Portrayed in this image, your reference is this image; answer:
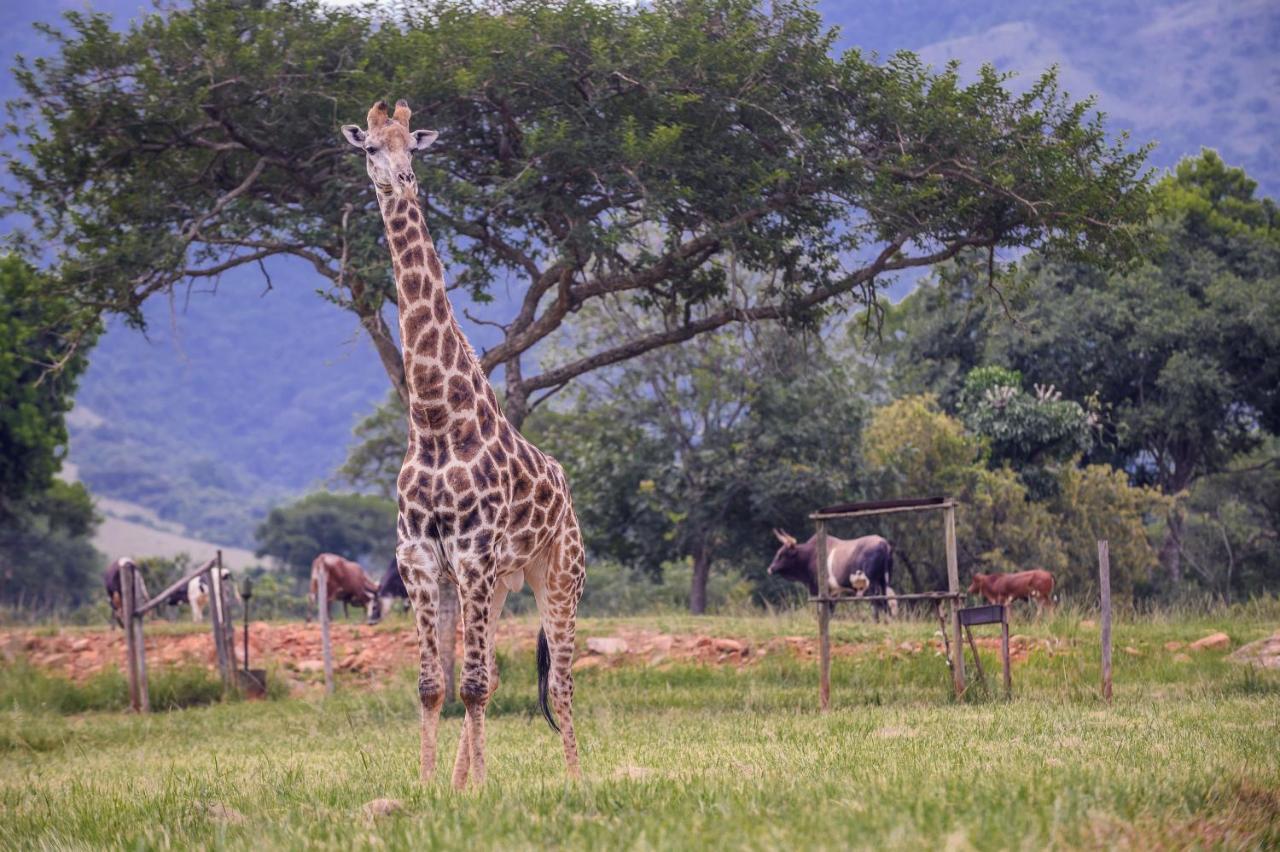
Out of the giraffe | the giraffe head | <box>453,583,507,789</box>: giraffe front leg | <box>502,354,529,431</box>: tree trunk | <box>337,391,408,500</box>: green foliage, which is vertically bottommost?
<box>453,583,507,789</box>: giraffe front leg

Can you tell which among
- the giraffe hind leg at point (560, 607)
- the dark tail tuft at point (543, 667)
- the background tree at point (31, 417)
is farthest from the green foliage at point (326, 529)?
the giraffe hind leg at point (560, 607)

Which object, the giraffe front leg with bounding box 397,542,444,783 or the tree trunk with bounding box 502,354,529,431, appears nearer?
the giraffe front leg with bounding box 397,542,444,783

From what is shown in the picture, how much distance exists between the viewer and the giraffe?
28.7 ft

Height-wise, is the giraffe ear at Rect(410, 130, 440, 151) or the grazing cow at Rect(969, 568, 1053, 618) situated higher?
the giraffe ear at Rect(410, 130, 440, 151)

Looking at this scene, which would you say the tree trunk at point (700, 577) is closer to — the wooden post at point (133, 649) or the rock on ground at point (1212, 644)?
the rock on ground at point (1212, 644)

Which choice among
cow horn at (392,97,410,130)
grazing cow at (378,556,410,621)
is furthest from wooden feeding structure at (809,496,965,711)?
grazing cow at (378,556,410,621)

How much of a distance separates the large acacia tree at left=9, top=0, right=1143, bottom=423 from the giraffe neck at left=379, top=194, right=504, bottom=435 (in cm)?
724

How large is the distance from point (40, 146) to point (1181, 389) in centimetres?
2964

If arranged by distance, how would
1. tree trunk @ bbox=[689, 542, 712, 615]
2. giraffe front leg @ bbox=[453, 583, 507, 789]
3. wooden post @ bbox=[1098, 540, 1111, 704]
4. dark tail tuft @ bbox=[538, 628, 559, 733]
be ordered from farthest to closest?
tree trunk @ bbox=[689, 542, 712, 615] → wooden post @ bbox=[1098, 540, 1111, 704] → dark tail tuft @ bbox=[538, 628, 559, 733] → giraffe front leg @ bbox=[453, 583, 507, 789]

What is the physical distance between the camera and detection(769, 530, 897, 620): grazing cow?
28.2 meters

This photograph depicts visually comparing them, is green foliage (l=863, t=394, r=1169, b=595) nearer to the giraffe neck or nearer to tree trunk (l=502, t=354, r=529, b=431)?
tree trunk (l=502, t=354, r=529, b=431)

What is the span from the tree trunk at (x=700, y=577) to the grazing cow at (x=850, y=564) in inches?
151

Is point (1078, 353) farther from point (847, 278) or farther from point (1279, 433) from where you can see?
point (847, 278)

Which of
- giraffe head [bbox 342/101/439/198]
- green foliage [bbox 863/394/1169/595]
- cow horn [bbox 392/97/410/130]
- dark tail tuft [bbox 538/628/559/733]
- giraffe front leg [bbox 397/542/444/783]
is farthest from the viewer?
green foliage [bbox 863/394/1169/595]
